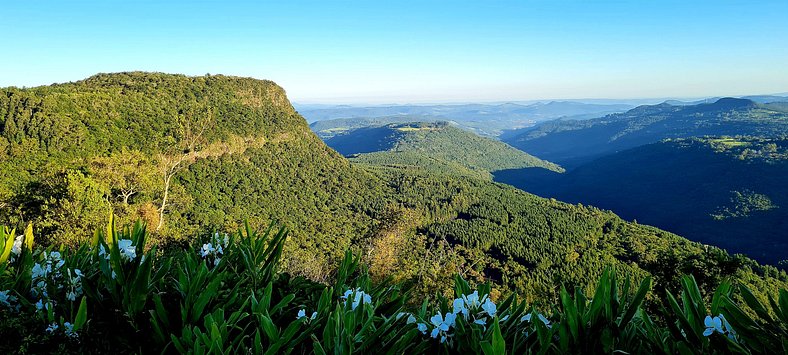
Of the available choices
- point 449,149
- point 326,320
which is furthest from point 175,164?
point 449,149

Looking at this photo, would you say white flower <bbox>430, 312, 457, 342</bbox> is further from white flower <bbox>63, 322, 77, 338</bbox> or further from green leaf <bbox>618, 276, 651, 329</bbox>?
white flower <bbox>63, 322, 77, 338</bbox>

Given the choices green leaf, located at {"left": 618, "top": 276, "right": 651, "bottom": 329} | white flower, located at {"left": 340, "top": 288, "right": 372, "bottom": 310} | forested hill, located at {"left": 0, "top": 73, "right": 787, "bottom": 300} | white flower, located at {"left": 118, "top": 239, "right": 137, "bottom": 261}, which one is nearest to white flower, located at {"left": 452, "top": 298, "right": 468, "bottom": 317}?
white flower, located at {"left": 340, "top": 288, "right": 372, "bottom": 310}

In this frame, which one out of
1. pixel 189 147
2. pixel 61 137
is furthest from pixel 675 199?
pixel 61 137

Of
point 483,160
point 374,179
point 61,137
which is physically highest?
point 61,137

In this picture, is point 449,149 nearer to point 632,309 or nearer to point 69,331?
point 632,309

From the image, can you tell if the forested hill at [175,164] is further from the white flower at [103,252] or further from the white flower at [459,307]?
the white flower at [459,307]

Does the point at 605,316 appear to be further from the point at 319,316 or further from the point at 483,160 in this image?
the point at 483,160

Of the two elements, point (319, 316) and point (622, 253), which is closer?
point (319, 316)
